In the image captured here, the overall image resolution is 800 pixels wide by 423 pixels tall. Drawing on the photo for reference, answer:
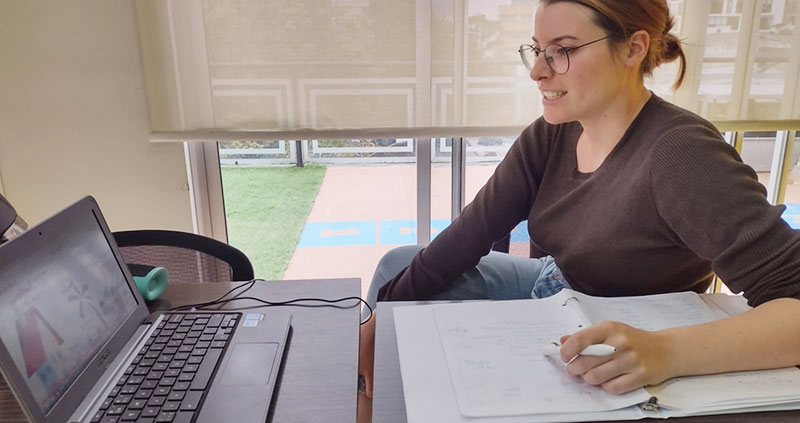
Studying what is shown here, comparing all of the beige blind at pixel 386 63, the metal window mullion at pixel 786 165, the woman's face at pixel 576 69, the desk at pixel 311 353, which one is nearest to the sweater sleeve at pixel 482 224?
the woman's face at pixel 576 69

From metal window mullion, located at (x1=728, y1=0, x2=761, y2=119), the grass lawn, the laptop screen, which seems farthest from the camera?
the grass lawn

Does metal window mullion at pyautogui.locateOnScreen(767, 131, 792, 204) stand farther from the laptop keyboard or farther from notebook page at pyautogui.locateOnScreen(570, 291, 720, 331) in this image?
the laptop keyboard

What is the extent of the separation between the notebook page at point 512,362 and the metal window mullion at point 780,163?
6.27ft

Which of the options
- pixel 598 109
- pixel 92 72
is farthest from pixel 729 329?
pixel 92 72

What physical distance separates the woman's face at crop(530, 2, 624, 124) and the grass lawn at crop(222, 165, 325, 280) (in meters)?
1.46

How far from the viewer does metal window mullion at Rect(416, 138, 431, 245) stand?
6.64 feet

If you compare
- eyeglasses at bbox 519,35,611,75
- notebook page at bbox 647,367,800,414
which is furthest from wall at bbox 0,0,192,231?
notebook page at bbox 647,367,800,414

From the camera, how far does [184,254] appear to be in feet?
4.20

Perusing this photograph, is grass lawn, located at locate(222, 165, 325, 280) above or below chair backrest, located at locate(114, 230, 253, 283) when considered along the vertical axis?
below

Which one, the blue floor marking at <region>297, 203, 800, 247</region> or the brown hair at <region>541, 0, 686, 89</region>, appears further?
the blue floor marking at <region>297, 203, 800, 247</region>

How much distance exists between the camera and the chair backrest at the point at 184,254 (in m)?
1.24

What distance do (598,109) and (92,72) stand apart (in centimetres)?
Result: 156

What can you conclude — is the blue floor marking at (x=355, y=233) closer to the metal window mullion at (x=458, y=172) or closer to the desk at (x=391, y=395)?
the metal window mullion at (x=458, y=172)

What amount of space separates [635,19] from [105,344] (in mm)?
981
